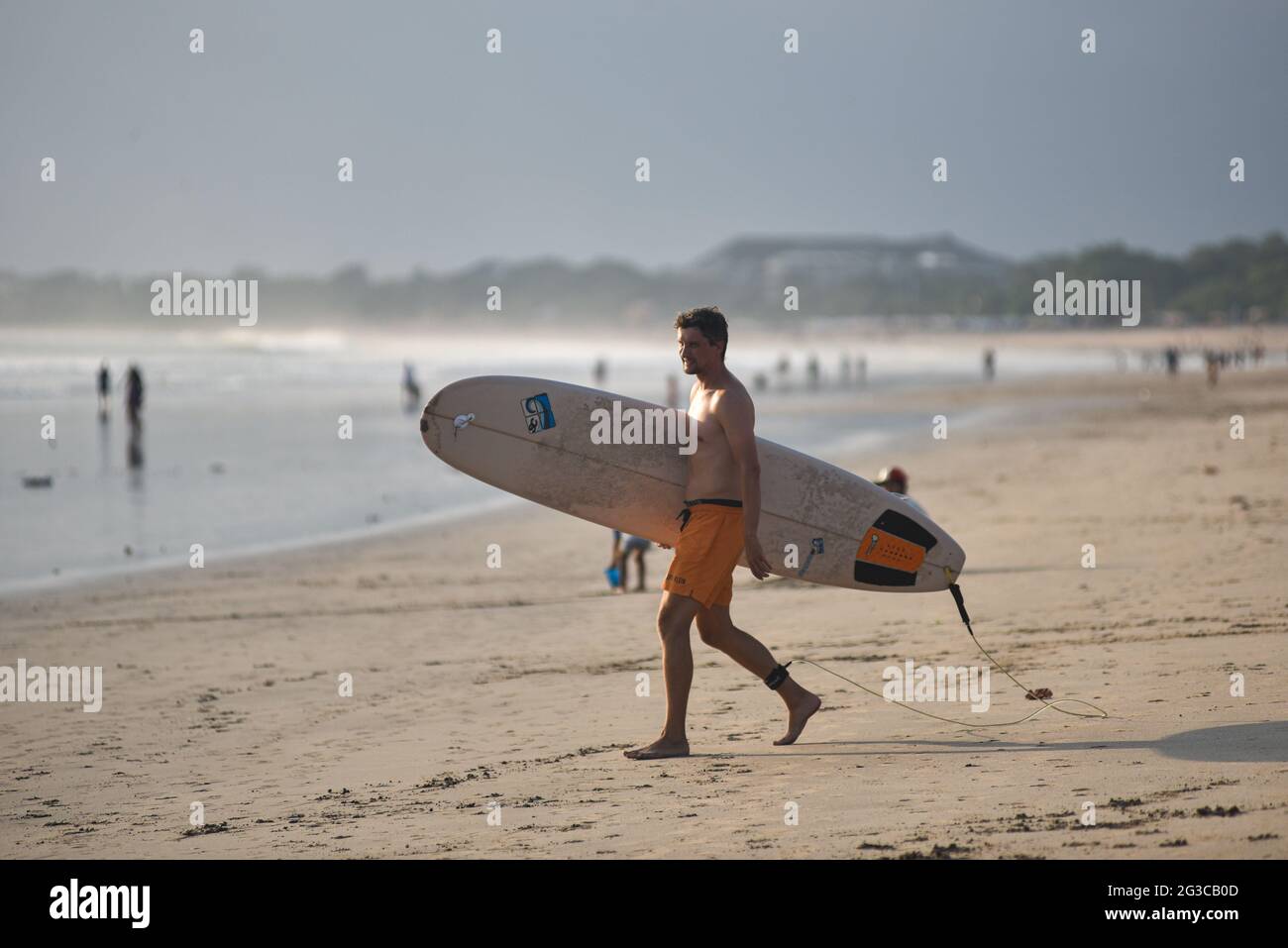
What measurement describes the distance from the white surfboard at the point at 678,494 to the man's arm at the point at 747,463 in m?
0.85

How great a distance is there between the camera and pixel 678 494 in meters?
6.09

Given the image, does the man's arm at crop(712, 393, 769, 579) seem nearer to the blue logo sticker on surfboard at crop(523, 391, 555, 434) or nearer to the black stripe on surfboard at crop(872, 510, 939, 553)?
the black stripe on surfboard at crop(872, 510, 939, 553)

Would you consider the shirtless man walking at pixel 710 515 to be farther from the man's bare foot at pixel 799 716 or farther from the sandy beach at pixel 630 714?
the sandy beach at pixel 630 714

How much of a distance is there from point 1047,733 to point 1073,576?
403 centimetres

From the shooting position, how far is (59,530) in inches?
560

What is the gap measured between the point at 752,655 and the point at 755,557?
0.52 m

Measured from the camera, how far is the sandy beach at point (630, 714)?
4.35m

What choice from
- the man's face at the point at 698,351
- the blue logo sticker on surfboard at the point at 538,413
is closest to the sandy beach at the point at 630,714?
the blue logo sticker on surfboard at the point at 538,413

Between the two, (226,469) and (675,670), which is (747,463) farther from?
(226,469)

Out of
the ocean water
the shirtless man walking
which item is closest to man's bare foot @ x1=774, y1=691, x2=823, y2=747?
the shirtless man walking

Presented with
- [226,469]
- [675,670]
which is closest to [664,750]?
[675,670]

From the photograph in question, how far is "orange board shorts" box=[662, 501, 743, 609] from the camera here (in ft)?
17.0
